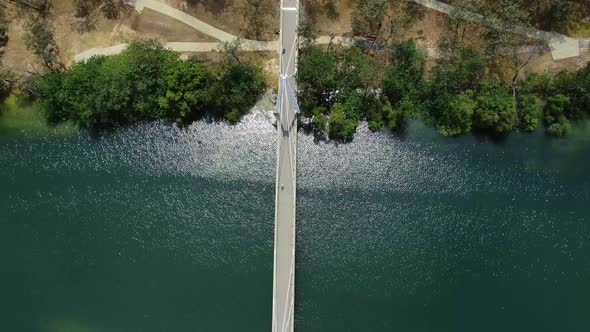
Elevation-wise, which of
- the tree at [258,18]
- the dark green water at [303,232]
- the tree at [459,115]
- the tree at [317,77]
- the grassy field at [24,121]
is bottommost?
the dark green water at [303,232]

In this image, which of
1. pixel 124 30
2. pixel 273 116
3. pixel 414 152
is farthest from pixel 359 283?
pixel 124 30

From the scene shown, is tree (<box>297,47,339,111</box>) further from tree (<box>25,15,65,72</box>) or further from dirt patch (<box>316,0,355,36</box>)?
tree (<box>25,15,65,72</box>)

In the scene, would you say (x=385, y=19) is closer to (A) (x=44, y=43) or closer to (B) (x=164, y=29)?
(B) (x=164, y=29)

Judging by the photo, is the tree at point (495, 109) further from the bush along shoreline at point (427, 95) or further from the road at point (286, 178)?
the road at point (286, 178)

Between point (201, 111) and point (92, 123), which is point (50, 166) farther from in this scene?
point (201, 111)

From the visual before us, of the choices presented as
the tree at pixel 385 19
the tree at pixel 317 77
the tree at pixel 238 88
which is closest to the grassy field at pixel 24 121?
the tree at pixel 238 88

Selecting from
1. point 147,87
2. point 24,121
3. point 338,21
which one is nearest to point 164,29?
point 147,87
